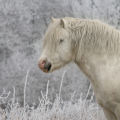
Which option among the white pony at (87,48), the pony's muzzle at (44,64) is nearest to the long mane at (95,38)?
the white pony at (87,48)

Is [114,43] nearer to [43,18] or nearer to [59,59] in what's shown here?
[59,59]

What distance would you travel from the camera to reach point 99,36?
3.64ft

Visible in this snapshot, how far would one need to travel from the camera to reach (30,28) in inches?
97.1

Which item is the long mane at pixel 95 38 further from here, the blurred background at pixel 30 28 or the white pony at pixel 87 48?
the blurred background at pixel 30 28

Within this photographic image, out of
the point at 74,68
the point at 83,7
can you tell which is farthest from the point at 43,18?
the point at 74,68

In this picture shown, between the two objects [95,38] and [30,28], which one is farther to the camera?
[30,28]

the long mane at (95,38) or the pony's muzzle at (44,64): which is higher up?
the long mane at (95,38)

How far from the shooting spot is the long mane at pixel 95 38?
111cm

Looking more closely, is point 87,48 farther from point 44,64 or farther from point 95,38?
point 44,64

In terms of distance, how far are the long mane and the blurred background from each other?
1.38m

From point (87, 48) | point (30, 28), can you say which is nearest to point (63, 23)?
point (87, 48)

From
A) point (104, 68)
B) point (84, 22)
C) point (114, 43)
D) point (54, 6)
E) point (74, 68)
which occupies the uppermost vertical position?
point (54, 6)

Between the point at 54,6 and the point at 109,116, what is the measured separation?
1.73 meters

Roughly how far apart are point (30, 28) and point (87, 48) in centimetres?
152
